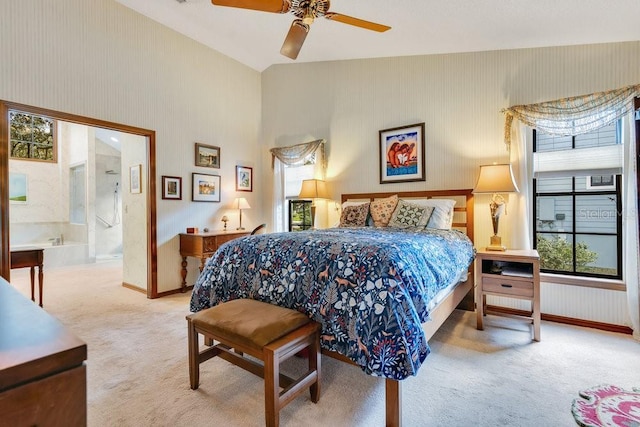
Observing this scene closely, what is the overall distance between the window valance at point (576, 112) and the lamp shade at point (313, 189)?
2.35m

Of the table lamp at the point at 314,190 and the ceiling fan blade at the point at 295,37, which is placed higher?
the ceiling fan blade at the point at 295,37

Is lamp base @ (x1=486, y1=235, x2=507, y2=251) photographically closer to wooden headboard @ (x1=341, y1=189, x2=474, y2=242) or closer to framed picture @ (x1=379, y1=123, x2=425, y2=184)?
wooden headboard @ (x1=341, y1=189, x2=474, y2=242)

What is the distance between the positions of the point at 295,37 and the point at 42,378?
8.62ft

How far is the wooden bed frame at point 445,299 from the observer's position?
155 centimetres

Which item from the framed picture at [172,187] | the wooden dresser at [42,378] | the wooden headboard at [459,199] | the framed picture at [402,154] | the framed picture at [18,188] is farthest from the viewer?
the framed picture at [18,188]

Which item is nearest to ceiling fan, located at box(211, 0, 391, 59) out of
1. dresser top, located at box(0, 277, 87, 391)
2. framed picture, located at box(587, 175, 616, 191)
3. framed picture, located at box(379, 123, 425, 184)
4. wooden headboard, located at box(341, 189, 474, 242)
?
framed picture, located at box(379, 123, 425, 184)

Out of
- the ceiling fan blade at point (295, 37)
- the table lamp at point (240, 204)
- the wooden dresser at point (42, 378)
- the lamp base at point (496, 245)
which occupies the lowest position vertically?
the lamp base at point (496, 245)

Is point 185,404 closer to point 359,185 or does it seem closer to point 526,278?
point 526,278

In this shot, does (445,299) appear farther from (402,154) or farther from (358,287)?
(402,154)

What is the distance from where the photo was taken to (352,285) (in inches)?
66.4

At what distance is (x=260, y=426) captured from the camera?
1.60 m

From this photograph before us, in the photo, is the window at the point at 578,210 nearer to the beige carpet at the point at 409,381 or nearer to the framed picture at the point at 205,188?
the beige carpet at the point at 409,381

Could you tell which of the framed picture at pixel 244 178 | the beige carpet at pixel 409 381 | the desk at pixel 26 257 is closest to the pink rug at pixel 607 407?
the beige carpet at pixel 409 381

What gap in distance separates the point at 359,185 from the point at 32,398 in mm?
4068
